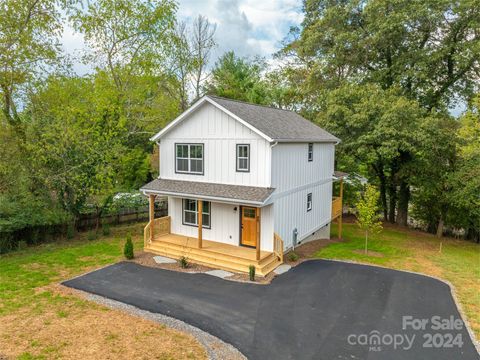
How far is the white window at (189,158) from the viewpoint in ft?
51.0

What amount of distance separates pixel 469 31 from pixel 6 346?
2723 centimetres

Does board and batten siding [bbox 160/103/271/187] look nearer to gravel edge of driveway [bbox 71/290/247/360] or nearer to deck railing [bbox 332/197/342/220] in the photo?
gravel edge of driveway [bbox 71/290/247/360]

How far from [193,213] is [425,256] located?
1192 centimetres

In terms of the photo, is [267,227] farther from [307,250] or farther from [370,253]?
[370,253]

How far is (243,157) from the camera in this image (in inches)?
558

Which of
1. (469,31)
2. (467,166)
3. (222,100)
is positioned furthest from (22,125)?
(469,31)

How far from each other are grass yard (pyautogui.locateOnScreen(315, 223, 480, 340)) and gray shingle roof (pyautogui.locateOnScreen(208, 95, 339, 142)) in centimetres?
587

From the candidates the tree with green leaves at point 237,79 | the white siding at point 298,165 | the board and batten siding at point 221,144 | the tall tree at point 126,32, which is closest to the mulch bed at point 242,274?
the white siding at point 298,165

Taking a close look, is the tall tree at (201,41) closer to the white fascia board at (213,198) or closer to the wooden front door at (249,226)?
the white fascia board at (213,198)

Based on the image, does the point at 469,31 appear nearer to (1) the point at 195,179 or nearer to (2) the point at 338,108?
(2) the point at 338,108

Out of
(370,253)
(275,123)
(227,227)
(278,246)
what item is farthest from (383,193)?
(227,227)

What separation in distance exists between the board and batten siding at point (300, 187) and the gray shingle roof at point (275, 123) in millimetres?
410

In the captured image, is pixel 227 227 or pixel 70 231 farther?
pixel 70 231

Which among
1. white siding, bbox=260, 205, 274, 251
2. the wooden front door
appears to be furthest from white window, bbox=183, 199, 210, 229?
white siding, bbox=260, 205, 274, 251
